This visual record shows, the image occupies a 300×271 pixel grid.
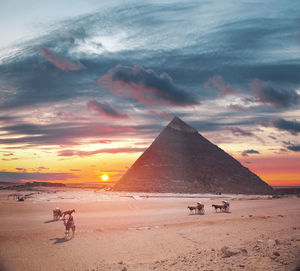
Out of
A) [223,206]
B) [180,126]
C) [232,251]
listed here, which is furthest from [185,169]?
[232,251]

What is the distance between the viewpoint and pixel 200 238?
11.5 metres

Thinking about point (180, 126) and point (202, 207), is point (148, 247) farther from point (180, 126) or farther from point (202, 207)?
point (180, 126)

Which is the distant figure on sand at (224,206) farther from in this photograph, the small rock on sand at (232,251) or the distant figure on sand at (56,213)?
the small rock on sand at (232,251)

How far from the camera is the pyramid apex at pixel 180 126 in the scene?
79000 mm

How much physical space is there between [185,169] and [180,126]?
48.4 ft

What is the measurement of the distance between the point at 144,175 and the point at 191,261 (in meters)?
57.3

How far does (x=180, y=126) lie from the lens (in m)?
79.8

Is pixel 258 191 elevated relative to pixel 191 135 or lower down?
lower down

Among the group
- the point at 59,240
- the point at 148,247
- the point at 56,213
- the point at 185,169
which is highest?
the point at 185,169

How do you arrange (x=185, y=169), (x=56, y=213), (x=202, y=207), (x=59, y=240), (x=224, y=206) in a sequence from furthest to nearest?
(x=185, y=169) → (x=224, y=206) → (x=202, y=207) → (x=56, y=213) → (x=59, y=240)

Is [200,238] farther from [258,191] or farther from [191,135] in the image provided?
[191,135]

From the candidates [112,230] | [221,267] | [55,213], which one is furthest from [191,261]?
[55,213]

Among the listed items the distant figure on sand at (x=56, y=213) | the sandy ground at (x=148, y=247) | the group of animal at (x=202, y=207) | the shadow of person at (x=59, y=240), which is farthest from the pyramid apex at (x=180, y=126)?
the shadow of person at (x=59, y=240)

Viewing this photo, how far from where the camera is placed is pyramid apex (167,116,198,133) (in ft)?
259
